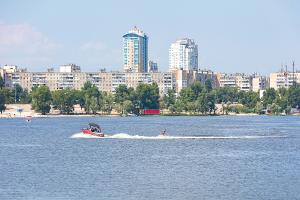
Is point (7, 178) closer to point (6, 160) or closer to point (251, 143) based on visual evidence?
point (6, 160)

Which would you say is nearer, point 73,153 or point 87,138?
point 73,153

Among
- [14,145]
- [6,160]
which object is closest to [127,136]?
[14,145]

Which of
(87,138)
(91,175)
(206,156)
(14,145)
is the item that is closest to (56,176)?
(91,175)

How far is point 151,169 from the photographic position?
2574 inches

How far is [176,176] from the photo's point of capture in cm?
6006

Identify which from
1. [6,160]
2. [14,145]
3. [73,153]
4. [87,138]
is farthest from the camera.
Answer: [87,138]

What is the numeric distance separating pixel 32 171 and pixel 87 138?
140ft

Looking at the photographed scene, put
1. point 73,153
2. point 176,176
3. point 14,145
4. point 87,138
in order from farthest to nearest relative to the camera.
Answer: point 87,138
point 14,145
point 73,153
point 176,176

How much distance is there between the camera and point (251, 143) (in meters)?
95.1

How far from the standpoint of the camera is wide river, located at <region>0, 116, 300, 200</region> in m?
52.2

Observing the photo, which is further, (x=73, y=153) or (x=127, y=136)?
(x=127, y=136)

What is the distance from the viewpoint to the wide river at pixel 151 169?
52.2 metres

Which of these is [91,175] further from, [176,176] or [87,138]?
[87,138]

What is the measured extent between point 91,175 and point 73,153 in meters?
20.0
